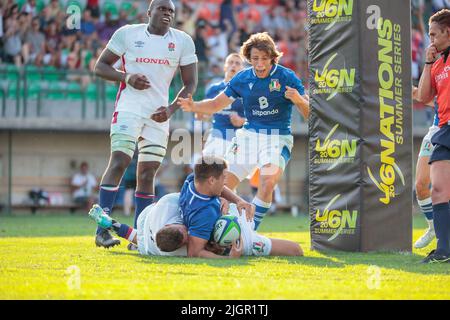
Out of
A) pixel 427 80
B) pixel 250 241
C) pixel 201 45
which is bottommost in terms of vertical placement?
pixel 250 241

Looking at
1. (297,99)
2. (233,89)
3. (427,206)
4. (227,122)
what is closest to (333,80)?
(297,99)

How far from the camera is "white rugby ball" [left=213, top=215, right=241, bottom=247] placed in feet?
26.2

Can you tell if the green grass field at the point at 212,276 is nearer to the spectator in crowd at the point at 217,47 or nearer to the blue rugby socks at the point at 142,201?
the blue rugby socks at the point at 142,201

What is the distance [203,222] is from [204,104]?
106 inches

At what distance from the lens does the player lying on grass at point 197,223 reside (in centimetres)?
805

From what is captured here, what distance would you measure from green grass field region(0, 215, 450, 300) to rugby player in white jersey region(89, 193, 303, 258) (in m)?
0.15

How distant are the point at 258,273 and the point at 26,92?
15078mm

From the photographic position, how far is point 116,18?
22719 mm

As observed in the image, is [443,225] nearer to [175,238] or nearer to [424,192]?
[175,238]

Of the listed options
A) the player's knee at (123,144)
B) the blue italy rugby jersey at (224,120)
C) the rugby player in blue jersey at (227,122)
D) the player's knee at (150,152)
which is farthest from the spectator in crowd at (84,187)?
the player's knee at (123,144)

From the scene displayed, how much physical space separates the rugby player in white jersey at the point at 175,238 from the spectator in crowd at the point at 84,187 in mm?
13434

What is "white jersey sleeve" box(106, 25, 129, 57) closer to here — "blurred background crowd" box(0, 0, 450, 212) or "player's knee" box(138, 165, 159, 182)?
"player's knee" box(138, 165, 159, 182)

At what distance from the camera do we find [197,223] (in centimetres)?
798
